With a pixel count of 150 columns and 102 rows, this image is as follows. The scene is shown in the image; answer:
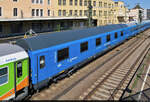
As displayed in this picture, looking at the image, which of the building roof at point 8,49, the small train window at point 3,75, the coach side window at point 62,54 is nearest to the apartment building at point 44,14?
the coach side window at point 62,54

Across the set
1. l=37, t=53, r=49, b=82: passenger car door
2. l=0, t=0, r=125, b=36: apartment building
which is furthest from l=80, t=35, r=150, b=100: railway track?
l=0, t=0, r=125, b=36: apartment building

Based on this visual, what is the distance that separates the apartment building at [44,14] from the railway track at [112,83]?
23107 mm

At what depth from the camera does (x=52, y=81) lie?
498 inches

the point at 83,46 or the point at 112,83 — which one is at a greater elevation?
the point at 83,46

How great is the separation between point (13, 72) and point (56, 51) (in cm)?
404

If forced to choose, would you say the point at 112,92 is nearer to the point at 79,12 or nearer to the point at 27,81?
the point at 27,81

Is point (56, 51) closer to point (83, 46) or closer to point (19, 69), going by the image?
point (19, 69)

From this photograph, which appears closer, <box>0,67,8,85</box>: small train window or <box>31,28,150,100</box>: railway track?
<box>0,67,8,85</box>: small train window

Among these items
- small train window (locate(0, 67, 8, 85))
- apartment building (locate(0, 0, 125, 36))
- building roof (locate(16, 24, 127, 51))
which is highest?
apartment building (locate(0, 0, 125, 36))

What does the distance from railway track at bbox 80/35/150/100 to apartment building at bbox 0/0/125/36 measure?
2311 centimetres

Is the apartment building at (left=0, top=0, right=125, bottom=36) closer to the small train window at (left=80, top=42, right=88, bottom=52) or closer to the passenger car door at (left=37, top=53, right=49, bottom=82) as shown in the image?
the small train window at (left=80, top=42, right=88, bottom=52)

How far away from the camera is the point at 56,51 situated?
12.0 metres

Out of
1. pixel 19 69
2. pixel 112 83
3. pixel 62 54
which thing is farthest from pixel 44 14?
pixel 19 69

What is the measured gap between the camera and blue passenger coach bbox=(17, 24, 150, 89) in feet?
33.6
